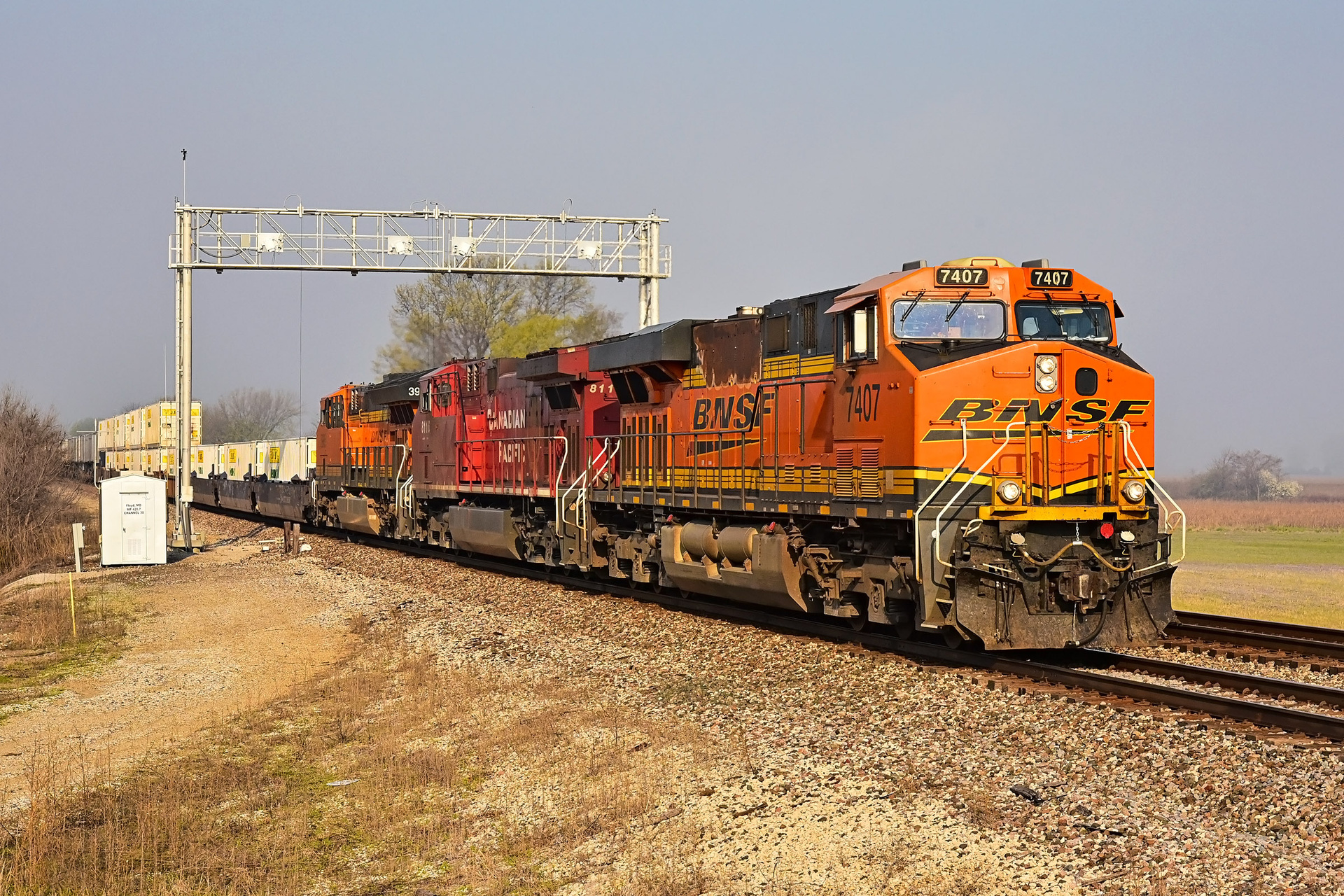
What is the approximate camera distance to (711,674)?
39.7ft

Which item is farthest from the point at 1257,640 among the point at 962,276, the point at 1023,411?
the point at 962,276

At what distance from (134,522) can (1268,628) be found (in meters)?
23.2

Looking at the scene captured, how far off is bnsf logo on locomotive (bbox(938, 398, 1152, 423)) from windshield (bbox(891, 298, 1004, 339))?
0.80 meters

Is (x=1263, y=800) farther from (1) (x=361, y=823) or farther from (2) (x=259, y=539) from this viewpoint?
(2) (x=259, y=539)

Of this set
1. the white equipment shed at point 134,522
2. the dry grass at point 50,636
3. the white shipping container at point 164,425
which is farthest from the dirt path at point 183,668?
the white shipping container at point 164,425

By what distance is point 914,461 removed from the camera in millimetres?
11508

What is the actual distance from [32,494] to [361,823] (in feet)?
104

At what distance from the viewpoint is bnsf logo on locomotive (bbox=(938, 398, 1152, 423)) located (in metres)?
11.6

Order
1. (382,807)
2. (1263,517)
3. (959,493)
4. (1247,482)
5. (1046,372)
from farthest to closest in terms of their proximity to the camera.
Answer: (1247,482) → (1263,517) → (1046,372) → (959,493) → (382,807)

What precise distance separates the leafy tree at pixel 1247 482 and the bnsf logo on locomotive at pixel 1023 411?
2903 inches

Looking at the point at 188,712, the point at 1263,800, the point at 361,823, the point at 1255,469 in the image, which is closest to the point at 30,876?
the point at 361,823

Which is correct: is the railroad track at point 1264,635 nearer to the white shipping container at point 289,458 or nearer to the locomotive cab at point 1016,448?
the locomotive cab at point 1016,448

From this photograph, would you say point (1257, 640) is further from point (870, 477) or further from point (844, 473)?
point (844, 473)

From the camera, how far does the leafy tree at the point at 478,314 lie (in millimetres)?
61062
